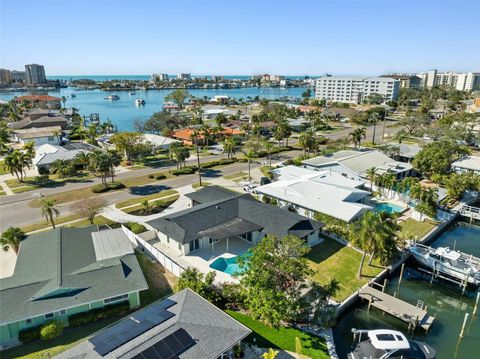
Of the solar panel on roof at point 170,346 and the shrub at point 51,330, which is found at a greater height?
the solar panel on roof at point 170,346

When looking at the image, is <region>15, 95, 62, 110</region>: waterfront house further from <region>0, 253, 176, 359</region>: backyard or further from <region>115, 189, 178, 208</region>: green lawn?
<region>0, 253, 176, 359</region>: backyard

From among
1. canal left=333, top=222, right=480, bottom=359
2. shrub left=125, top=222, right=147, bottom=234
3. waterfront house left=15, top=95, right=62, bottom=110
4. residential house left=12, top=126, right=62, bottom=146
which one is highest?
waterfront house left=15, top=95, right=62, bottom=110

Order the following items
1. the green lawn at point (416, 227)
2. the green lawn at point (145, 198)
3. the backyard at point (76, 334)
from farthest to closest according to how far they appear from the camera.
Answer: the green lawn at point (145, 198)
the green lawn at point (416, 227)
the backyard at point (76, 334)

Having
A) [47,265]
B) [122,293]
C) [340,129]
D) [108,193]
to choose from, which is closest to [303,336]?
[122,293]

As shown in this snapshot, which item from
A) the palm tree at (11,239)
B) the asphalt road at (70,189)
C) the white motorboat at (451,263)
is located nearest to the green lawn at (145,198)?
the asphalt road at (70,189)

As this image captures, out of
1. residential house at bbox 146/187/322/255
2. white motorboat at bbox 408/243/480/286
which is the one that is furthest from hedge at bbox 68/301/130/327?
white motorboat at bbox 408/243/480/286

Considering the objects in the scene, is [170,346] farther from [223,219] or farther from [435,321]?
[435,321]

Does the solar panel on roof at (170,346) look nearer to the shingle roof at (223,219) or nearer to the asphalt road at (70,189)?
the shingle roof at (223,219)
